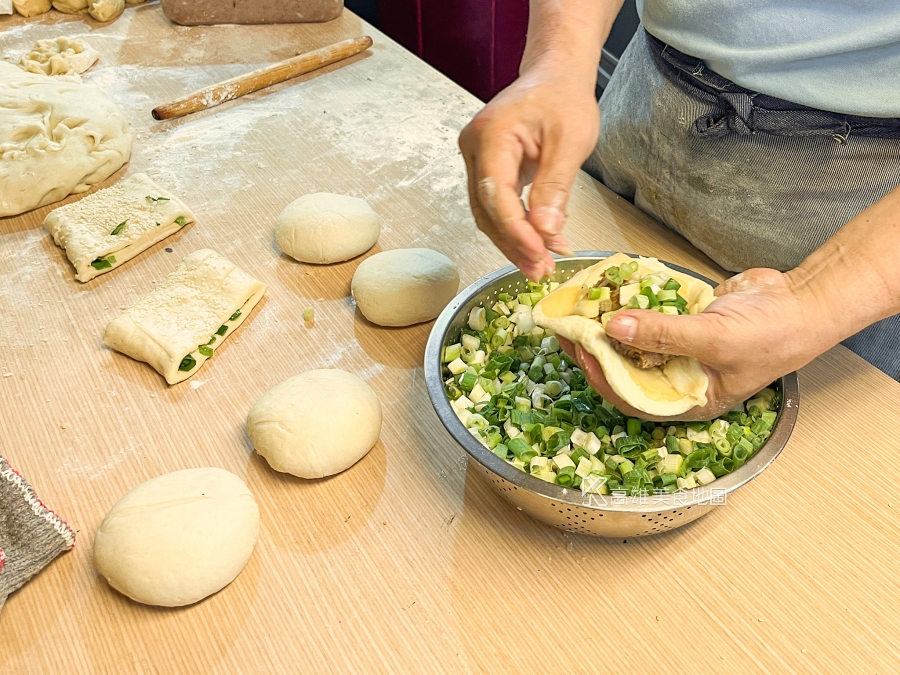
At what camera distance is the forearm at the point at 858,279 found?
1078mm

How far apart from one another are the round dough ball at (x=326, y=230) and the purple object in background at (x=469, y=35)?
155 cm

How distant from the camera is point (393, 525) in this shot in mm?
1229

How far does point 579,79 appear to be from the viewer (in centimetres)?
128

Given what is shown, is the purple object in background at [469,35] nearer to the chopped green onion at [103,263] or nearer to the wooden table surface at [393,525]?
the wooden table surface at [393,525]

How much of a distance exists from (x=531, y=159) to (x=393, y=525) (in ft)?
2.18

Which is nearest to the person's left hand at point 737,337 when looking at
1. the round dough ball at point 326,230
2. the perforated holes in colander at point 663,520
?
the perforated holes in colander at point 663,520

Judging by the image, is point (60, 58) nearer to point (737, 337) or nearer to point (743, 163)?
point (743, 163)

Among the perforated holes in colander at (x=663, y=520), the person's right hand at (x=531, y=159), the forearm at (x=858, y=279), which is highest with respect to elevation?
the person's right hand at (x=531, y=159)

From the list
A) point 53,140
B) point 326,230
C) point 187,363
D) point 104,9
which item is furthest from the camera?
point 104,9

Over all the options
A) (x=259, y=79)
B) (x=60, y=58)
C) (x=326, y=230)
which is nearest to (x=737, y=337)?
(x=326, y=230)

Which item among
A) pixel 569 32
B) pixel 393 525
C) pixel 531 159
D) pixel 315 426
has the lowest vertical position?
pixel 393 525

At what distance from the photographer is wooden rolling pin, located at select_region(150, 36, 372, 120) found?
85.4 inches

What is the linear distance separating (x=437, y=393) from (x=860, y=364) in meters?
0.89

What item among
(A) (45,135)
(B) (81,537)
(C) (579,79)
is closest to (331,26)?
(A) (45,135)
